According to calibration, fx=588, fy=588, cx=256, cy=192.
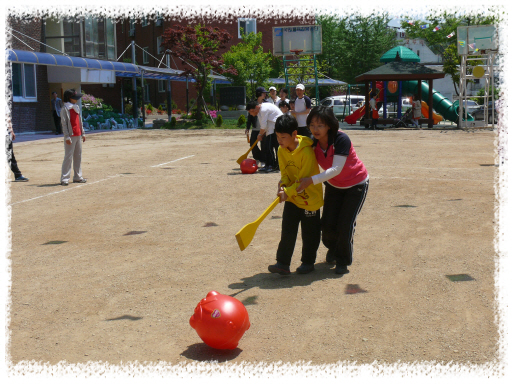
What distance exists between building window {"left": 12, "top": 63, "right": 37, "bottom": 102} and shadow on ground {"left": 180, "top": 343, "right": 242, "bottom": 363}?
2494 cm

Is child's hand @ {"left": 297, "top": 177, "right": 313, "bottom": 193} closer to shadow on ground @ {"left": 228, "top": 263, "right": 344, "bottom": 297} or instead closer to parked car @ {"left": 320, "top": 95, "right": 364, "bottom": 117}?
shadow on ground @ {"left": 228, "top": 263, "right": 344, "bottom": 297}

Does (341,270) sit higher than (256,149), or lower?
lower

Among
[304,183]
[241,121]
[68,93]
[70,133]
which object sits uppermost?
[68,93]

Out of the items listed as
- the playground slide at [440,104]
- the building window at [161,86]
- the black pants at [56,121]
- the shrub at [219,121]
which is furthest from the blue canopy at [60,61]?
the building window at [161,86]

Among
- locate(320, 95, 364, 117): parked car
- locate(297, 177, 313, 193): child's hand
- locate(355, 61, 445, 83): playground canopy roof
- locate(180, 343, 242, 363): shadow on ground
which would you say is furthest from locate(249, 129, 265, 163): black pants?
locate(320, 95, 364, 117): parked car

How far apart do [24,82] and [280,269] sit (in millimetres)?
25046

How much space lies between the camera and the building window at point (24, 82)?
26.4 meters

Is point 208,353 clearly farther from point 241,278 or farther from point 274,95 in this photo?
point 274,95

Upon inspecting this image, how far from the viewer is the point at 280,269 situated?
530 cm

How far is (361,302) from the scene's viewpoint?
464cm

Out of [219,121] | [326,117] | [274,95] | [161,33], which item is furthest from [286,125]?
[161,33]

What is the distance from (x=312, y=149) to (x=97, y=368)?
2.59 m

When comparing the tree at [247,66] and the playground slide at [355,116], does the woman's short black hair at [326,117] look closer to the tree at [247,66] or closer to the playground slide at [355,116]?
the playground slide at [355,116]

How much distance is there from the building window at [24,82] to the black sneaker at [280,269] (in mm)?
23849
